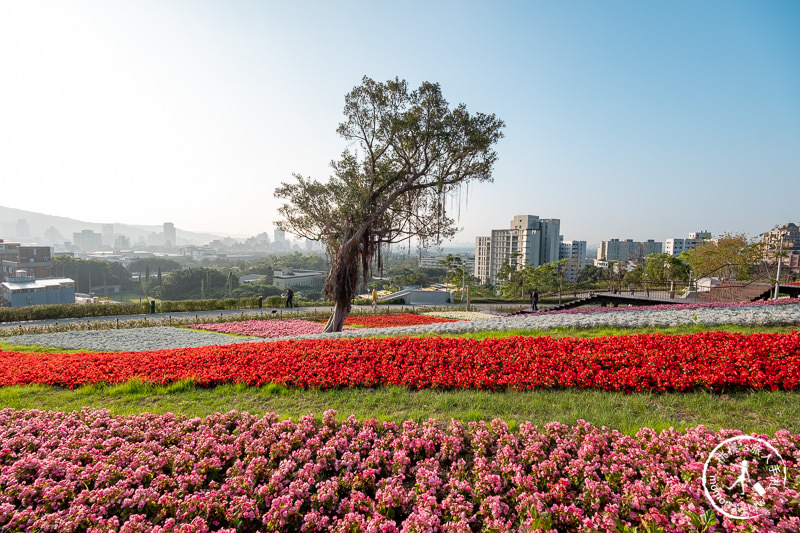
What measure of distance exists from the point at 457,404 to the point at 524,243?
129 m

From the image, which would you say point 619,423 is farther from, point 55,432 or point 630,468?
point 55,432

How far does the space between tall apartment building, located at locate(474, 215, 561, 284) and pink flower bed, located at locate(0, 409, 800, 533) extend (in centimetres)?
12353

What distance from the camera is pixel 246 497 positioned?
3.18 metres

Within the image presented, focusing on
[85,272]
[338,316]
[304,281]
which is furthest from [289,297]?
[85,272]

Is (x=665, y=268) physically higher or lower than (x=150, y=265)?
higher

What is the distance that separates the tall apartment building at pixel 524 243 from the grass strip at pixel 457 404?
400 ft

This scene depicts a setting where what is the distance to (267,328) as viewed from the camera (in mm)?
16938

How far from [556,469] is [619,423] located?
51.0 inches

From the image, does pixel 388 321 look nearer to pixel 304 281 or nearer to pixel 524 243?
pixel 304 281

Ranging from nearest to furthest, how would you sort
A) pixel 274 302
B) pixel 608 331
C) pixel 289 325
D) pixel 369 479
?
pixel 369 479 → pixel 608 331 → pixel 289 325 → pixel 274 302

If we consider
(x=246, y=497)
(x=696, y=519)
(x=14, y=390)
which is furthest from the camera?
(x=14, y=390)

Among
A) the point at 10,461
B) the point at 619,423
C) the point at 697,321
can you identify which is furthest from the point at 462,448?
the point at 697,321

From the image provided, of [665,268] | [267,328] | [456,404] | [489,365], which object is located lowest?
[267,328]

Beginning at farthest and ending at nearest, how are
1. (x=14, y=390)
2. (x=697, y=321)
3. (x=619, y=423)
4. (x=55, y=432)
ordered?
(x=697, y=321) → (x=14, y=390) → (x=55, y=432) → (x=619, y=423)
